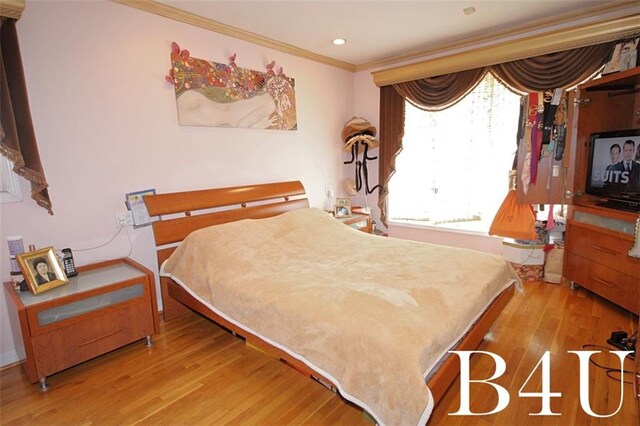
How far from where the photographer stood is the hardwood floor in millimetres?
1771

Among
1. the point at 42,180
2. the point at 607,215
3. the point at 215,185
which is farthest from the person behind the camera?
the point at 215,185

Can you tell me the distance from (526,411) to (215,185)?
9.25 ft

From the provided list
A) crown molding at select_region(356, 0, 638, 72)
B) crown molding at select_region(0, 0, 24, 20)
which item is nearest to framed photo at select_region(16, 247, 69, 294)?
crown molding at select_region(0, 0, 24, 20)

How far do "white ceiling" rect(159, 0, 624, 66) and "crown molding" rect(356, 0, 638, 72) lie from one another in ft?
0.09

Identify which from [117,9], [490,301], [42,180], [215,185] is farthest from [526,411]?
[117,9]

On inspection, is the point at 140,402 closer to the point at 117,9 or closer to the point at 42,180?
the point at 42,180

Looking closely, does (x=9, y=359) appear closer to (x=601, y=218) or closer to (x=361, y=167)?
(x=361, y=167)

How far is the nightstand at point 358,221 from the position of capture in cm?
399

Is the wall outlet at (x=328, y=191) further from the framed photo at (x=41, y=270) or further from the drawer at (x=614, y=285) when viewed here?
the framed photo at (x=41, y=270)

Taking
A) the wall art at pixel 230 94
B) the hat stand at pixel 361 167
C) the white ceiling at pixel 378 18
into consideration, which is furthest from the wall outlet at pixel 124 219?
the hat stand at pixel 361 167

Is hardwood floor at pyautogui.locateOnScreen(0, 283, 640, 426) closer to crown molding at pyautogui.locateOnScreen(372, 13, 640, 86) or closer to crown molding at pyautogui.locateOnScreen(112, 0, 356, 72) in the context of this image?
crown molding at pyautogui.locateOnScreen(372, 13, 640, 86)

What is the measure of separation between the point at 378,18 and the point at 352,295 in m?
2.46

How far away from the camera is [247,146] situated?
3424 millimetres

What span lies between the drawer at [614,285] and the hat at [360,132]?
8.49 ft
